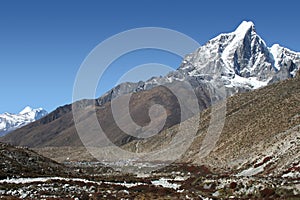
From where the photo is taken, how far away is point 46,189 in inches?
1807

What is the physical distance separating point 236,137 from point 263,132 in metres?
10.1

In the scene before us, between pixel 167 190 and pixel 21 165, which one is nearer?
pixel 167 190

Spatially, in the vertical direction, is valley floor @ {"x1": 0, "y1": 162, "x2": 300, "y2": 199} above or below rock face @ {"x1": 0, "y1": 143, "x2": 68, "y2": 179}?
below

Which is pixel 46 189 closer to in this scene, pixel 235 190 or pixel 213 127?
pixel 235 190

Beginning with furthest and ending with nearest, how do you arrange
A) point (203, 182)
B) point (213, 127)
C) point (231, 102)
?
→ point (231, 102) < point (213, 127) < point (203, 182)

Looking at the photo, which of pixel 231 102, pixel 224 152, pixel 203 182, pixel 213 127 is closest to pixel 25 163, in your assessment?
pixel 203 182

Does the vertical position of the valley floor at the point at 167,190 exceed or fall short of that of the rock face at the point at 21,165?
it falls short

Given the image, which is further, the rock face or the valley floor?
A: the rock face

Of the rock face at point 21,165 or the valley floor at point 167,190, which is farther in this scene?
the rock face at point 21,165

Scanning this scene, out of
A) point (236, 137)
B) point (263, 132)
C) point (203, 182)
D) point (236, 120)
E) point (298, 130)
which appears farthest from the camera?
point (236, 120)

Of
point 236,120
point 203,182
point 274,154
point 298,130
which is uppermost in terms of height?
point 236,120

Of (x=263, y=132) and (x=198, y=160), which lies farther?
(x=198, y=160)

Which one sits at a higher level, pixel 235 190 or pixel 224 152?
pixel 224 152

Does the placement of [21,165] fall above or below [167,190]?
above
